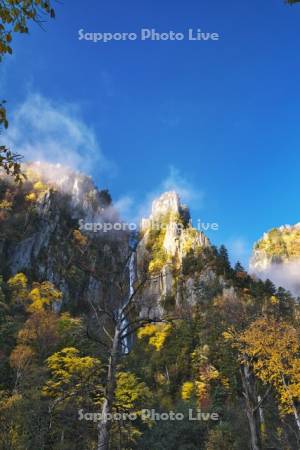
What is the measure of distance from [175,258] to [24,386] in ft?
173

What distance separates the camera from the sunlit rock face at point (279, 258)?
136 metres

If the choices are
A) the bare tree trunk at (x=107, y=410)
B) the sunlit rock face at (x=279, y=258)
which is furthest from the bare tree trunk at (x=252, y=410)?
the sunlit rock face at (x=279, y=258)

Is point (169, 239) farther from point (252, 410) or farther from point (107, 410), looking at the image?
point (107, 410)

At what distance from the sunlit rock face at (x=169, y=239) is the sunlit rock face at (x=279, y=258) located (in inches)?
1785

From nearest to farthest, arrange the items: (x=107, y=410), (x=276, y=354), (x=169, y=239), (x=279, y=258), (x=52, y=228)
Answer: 1. (x=107, y=410)
2. (x=276, y=354)
3. (x=52, y=228)
4. (x=169, y=239)
5. (x=279, y=258)

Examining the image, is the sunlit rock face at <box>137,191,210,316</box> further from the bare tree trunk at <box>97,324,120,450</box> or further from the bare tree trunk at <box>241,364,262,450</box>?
the bare tree trunk at <box>97,324,120,450</box>

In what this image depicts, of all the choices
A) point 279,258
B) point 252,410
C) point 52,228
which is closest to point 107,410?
Result: point 252,410

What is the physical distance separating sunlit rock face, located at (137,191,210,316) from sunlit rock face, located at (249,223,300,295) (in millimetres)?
45327

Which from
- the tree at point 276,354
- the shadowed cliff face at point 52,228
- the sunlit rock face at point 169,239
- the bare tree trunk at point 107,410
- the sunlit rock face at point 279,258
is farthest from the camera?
the sunlit rock face at point 279,258

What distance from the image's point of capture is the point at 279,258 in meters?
146

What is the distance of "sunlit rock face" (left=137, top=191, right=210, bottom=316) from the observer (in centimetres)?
6738

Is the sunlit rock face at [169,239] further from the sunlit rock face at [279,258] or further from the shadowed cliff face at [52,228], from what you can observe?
the sunlit rock face at [279,258]

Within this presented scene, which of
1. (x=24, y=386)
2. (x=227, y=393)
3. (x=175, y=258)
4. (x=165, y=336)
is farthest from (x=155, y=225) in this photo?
(x=24, y=386)

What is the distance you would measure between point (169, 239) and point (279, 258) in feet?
259
